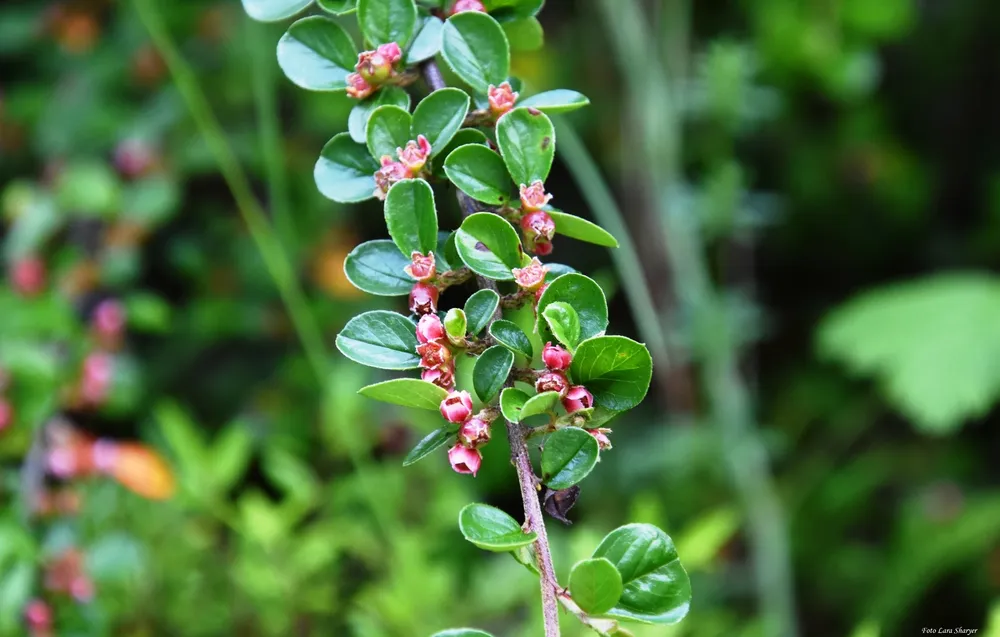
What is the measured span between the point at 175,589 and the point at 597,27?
40.1 inches

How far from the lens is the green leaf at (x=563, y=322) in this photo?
28cm

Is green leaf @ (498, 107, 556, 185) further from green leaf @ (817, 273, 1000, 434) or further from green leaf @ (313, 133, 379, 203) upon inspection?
green leaf @ (817, 273, 1000, 434)

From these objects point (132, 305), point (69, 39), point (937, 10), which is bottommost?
point (132, 305)

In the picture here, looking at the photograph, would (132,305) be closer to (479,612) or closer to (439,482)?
(439,482)

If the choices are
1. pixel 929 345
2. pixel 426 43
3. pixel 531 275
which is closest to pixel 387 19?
pixel 426 43

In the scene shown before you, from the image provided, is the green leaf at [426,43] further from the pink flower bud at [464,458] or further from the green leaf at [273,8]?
the pink flower bud at [464,458]

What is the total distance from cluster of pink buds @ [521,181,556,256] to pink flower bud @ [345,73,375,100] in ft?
0.27

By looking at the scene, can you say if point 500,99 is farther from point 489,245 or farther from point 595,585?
point 595,585

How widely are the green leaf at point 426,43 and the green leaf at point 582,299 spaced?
0.11 m

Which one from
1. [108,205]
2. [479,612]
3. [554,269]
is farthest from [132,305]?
[554,269]

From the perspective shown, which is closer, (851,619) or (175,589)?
(175,589)

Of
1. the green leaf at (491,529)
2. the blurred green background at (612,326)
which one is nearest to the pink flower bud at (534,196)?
the green leaf at (491,529)

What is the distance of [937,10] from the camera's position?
149 centimetres

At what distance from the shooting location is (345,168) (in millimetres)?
357
